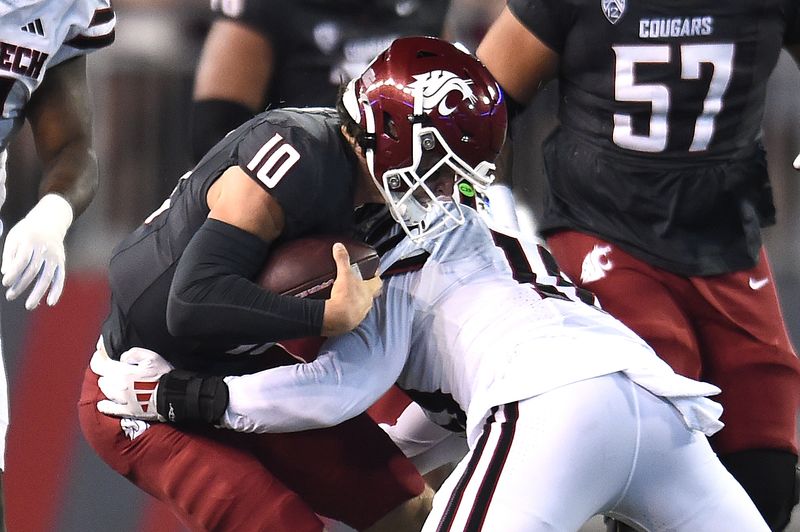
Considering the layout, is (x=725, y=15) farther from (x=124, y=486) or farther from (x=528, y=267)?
(x=124, y=486)

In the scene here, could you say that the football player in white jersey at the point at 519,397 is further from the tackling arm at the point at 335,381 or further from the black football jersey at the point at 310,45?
the black football jersey at the point at 310,45

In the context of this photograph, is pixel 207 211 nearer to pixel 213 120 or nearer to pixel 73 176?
pixel 73 176

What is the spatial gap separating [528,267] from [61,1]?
0.92 m

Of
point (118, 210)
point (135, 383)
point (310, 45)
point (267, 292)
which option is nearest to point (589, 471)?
point (267, 292)

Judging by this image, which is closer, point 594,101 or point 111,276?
point 111,276

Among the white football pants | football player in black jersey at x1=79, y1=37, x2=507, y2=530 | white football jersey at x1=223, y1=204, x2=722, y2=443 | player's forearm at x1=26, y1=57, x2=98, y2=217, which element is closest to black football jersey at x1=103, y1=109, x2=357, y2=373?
football player in black jersey at x1=79, y1=37, x2=507, y2=530

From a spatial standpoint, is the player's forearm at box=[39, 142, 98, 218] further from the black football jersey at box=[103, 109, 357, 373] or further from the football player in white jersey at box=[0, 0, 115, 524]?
the black football jersey at box=[103, 109, 357, 373]

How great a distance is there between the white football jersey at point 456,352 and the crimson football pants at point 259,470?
88mm

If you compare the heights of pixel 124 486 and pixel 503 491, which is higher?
pixel 503 491

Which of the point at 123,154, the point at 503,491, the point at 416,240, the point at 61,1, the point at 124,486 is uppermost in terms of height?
the point at 61,1

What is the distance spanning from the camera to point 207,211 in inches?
81.2

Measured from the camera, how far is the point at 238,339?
2004 millimetres

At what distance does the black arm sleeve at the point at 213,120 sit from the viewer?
2961 mm

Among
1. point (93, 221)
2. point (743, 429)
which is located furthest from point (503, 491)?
point (93, 221)
